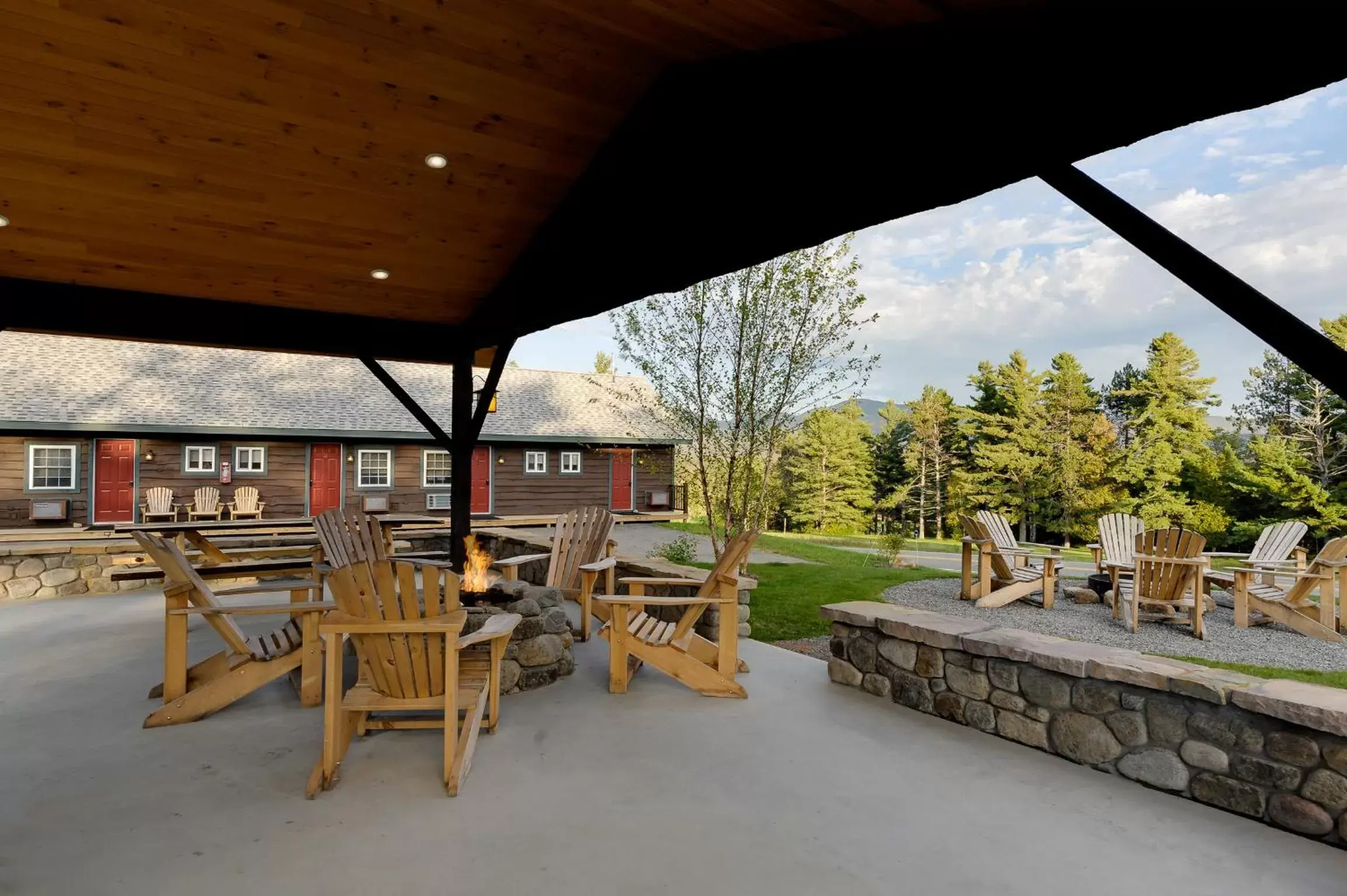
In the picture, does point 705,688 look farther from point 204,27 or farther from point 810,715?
point 204,27

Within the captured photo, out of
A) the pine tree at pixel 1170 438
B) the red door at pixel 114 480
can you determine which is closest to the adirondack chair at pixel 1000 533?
the pine tree at pixel 1170 438

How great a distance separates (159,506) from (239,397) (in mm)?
2498

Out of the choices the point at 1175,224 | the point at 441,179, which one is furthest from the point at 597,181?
the point at 1175,224

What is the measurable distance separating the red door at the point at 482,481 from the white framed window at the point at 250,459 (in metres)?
3.93

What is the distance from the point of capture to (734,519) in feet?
27.5

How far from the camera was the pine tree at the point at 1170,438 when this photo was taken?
1773cm

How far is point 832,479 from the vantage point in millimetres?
24156

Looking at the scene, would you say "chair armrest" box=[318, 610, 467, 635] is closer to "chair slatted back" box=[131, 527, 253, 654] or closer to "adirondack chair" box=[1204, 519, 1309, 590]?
"chair slatted back" box=[131, 527, 253, 654]

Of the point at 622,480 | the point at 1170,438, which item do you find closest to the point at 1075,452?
the point at 1170,438

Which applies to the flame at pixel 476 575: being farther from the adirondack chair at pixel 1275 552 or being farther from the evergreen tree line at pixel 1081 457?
the evergreen tree line at pixel 1081 457

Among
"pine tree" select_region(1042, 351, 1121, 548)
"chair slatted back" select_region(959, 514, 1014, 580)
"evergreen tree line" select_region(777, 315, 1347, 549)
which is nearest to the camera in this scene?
"chair slatted back" select_region(959, 514, 1014, 580)

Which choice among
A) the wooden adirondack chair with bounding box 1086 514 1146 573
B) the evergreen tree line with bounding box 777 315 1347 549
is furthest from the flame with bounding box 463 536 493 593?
the evergreen tree line with bounding box 777 315 1347 549

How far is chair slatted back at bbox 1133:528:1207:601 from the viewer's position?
5.54m

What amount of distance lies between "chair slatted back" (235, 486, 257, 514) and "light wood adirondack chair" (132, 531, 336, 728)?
1019 cm
